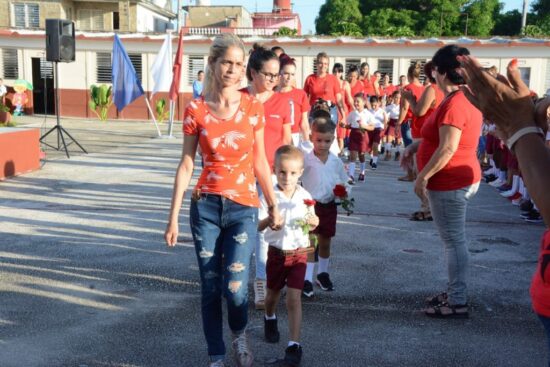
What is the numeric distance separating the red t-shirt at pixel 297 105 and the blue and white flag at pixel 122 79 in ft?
36.6

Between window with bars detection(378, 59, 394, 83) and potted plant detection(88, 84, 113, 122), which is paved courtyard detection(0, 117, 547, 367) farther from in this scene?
potted plant detection(88, 84, 113, 122)

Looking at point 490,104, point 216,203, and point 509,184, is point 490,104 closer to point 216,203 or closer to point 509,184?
point 216,203

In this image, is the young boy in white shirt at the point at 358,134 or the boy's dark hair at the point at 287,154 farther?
the young boy in white shirt at the point at 358,134

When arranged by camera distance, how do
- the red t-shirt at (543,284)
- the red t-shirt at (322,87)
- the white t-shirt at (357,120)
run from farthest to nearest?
the white t-shirt at (357,120), the red t-shirt at (322,87), the red t-shirt at (543,284)

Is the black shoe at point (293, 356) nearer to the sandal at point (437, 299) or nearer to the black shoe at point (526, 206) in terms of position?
the sandal at point (437, 299)

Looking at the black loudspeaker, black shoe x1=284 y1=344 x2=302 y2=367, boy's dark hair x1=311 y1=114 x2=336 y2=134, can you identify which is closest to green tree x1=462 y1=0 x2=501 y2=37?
the black loudspeaker

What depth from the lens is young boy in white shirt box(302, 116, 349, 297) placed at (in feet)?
16.6

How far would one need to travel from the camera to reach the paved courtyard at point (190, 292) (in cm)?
417

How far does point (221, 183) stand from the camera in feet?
11.9

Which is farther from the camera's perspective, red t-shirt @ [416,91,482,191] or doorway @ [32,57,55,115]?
doorway @ [32,57,55,115]

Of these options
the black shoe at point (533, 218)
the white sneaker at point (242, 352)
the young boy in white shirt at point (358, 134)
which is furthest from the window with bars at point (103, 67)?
the white sneaker at point (242, 352)

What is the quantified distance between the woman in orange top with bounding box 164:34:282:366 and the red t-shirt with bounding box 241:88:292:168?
144cm

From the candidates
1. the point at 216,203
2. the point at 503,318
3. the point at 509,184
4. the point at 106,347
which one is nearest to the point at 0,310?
the point at 106,347

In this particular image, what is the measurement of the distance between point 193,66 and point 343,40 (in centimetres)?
717
